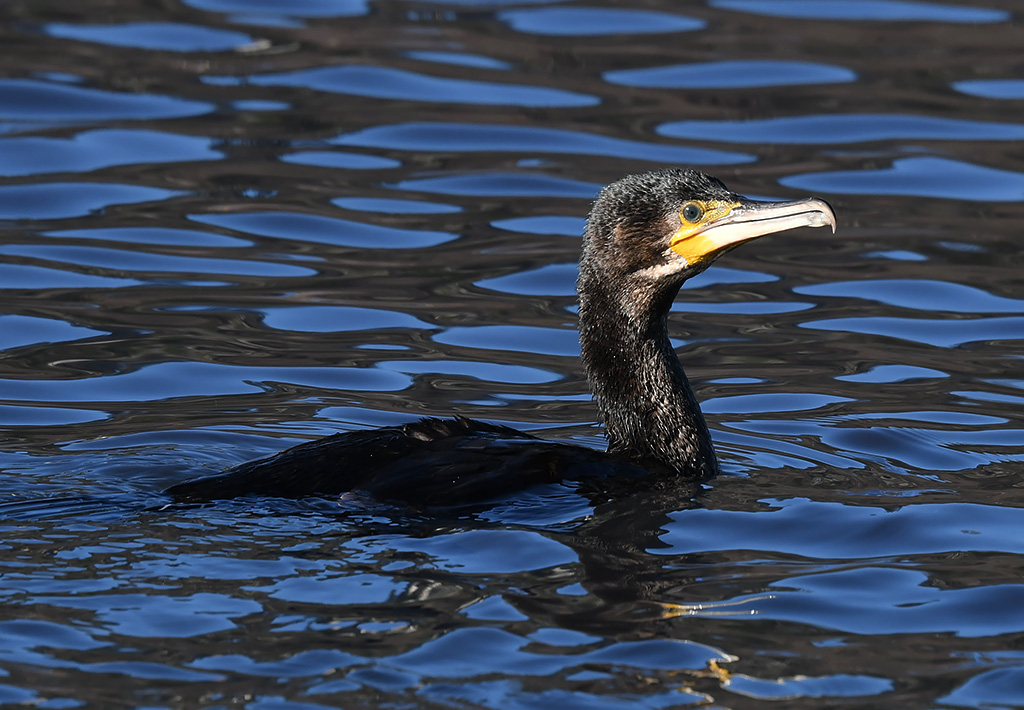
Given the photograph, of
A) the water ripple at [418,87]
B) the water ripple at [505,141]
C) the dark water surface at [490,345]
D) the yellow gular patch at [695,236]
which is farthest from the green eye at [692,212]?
the water ripple at [418,87]

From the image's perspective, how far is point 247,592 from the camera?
5977 millimetres

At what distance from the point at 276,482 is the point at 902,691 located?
2.71m

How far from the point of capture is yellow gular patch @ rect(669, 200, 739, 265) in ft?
25.3

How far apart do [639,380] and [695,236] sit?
0.68 metres

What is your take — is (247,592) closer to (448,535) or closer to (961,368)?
(448,535)

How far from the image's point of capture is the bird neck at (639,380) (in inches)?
307

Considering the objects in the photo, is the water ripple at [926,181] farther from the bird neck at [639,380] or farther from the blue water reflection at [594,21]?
the bird neck at [639,380]

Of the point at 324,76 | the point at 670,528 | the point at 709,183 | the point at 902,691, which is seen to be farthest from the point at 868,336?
the point at 324,76

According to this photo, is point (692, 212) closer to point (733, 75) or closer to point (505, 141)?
point (505, 141)

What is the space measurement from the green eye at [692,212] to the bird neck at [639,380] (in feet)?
1.08

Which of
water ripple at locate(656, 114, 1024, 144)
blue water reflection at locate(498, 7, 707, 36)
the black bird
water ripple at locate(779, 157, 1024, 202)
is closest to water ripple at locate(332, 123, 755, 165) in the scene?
water ripple at locate(656, 114, 1024, 144)

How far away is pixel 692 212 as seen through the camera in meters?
7.74

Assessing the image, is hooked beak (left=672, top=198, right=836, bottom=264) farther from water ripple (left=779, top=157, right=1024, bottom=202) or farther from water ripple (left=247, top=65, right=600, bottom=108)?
water ripple (left=247, top=65, right=600, bottom=108)

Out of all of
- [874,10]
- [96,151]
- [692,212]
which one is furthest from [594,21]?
[692,212]
